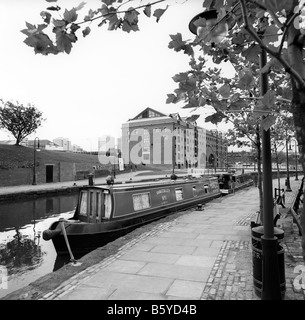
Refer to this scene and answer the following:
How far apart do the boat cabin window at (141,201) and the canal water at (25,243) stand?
3.34 metres

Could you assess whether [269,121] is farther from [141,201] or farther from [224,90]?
[141,201]

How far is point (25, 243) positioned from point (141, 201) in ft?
16.5

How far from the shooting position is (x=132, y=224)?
33.4ft

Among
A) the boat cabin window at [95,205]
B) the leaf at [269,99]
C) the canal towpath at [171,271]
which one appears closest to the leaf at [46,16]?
the leaf at [269,99]

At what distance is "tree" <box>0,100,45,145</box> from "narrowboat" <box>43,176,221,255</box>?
2868cm

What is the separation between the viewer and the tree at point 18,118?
3450cm

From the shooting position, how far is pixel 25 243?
1090 cm

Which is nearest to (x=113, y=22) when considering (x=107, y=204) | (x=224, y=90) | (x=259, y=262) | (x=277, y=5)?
(x=224, y=90)

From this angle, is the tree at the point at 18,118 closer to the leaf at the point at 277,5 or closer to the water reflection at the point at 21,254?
the water reflection at the point at 21,254

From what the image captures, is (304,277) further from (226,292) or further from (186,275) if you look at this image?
(186,275)

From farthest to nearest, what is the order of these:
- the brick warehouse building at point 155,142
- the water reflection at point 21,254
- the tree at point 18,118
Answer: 1. the brick warehouse building at point 155,142
2. the tree at point 18,118
3. the water reflection at point 21,254

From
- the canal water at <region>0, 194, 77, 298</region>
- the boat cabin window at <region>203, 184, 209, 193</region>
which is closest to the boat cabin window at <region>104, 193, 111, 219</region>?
the canal water at <region>0, 194, 77, 298</region>

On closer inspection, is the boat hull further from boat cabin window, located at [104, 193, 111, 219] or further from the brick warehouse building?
the brick warehouse building

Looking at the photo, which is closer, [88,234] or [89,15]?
[89,15]
